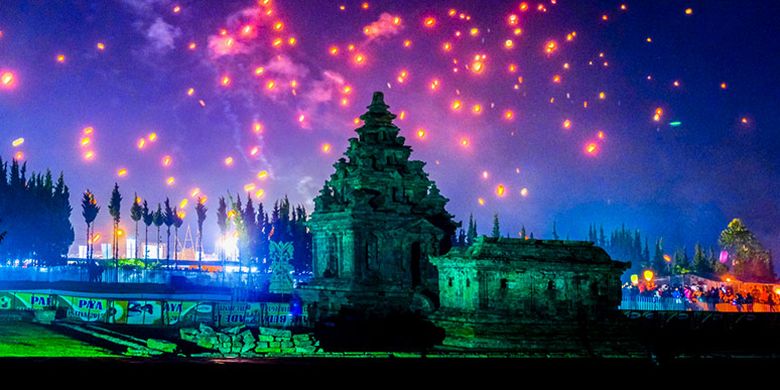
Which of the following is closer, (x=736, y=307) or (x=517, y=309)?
(x=517, y=309)

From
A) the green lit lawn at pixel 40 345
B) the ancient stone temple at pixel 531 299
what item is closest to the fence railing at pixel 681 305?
the ancient stone temple at pixel 531 299

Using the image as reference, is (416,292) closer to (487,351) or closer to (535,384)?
(487,351)

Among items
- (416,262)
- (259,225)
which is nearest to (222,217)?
(259,225)

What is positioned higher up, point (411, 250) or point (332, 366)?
point (411, 250)

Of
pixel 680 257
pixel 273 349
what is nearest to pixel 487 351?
pixel 273 349

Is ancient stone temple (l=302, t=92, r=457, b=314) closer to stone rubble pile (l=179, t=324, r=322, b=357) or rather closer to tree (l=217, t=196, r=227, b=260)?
stone rubble pile (l=179, t=324, r=322, b=357)

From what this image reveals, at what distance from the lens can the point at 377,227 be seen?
53188 millimetres

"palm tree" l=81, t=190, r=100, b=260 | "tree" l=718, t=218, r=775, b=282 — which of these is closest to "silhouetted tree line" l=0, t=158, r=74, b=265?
"palm tree" l=81, t=190, r=100, b=260

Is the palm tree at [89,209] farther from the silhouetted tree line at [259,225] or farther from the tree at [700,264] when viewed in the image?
the tree at [700,264]

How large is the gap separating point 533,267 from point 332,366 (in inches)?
629

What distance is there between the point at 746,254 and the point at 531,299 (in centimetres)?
9269

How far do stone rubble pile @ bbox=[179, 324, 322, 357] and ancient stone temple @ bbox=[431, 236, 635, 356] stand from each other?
9498 mm

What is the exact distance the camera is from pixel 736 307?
2461 inches

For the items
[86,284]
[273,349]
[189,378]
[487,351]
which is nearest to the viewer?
[189,378]
